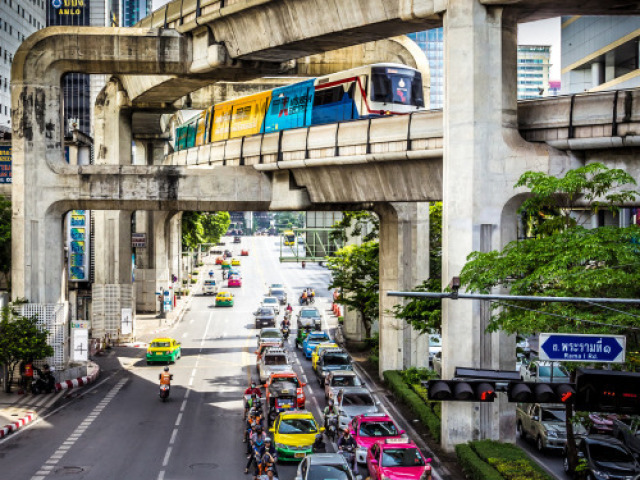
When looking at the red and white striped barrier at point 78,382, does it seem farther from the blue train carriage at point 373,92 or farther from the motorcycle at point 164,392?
the blue train carriage at point 373,92

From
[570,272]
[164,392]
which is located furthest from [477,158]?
[164,392]

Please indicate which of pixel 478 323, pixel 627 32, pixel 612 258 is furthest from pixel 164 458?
pixel 627 32

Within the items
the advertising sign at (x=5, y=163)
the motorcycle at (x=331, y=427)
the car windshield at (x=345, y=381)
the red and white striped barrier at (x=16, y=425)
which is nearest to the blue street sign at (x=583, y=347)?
the motorcycle at (x=331, y=427)

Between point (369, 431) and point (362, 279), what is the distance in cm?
2354

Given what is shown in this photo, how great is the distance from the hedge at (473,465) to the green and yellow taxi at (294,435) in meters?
4.46

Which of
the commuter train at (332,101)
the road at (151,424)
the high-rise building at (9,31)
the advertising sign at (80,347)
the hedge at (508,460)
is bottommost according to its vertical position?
the road at (151,424)

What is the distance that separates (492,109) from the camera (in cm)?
2764

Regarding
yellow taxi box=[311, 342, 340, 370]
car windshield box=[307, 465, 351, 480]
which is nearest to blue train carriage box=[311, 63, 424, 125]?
yellow taxi box=[311, 342, 340, 370]

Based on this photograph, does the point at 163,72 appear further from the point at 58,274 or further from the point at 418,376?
the point at 418,376

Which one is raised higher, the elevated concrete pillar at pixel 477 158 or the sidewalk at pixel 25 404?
the elevated concrete pillar at pixel 477 158

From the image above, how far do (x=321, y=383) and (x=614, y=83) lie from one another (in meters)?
33.3

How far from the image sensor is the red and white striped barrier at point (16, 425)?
3151 cm

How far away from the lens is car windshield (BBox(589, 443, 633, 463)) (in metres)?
24.6

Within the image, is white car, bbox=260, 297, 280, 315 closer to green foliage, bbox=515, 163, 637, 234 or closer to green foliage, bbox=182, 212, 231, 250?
green foliage, bbox=182, 212, 231, 250
